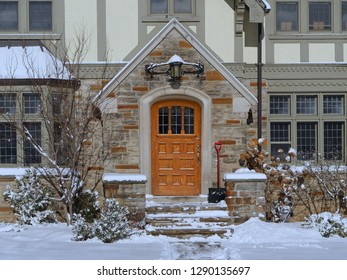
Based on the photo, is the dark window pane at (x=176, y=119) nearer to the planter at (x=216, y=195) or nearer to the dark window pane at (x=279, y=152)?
the planter at (x=216, y=195)

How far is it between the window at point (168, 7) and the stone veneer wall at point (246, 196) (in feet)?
15.2

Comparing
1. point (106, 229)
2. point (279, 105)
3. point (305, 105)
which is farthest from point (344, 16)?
point (106, 229)

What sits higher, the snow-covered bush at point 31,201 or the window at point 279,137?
the window at point 279,137

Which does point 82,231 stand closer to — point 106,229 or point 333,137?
point 106,229

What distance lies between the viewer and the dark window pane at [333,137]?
14.9 meters

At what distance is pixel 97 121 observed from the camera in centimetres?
1373

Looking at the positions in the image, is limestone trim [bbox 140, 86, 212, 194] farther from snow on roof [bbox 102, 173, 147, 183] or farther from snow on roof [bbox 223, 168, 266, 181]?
snow on roof [bbox 102, 173, 147, 183]

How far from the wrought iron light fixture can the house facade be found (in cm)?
3

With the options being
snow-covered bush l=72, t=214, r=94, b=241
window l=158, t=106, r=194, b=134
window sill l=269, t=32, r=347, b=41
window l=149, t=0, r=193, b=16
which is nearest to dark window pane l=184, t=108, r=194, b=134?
window l=158, t=106, r=194, b=134

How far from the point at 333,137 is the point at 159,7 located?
527 cm

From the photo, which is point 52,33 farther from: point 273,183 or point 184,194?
point 273,183

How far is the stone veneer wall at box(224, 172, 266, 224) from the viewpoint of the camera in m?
12.2

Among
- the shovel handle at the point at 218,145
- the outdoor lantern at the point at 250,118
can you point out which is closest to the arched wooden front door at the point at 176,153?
the shovel handle at the point at 218,145

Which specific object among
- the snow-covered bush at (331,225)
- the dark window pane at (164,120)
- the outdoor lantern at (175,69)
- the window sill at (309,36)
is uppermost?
the window sill at (309,36)
